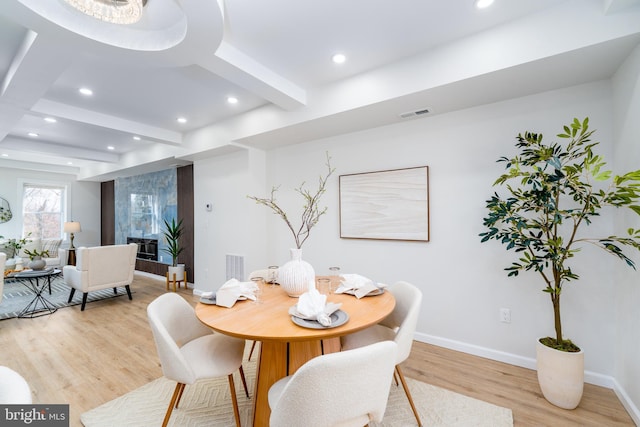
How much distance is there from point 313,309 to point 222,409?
114 centimetres

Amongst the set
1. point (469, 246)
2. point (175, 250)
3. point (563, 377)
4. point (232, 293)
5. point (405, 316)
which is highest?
point (469, 246)

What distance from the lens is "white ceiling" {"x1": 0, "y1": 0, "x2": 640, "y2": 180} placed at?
1.84m

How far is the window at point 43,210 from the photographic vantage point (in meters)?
6.78

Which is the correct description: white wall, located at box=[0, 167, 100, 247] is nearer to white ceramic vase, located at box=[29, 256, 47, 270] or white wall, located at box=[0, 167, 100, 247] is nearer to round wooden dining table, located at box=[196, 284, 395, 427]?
white ceramic vase, located at box=[29, 256, 47, 270]

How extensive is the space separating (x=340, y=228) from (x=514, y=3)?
8.10ft

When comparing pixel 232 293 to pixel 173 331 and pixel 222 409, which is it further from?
pixel 222 409

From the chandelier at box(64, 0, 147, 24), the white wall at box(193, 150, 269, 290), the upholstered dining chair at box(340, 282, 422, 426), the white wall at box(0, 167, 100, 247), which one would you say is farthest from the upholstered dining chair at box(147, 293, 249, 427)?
the white wall at box(0, 167, 100, 247)

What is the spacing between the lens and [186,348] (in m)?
1.79

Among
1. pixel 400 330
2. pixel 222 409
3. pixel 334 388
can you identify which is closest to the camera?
pixel 334 388

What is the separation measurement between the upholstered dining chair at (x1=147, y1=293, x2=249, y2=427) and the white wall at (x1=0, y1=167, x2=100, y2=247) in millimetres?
7453

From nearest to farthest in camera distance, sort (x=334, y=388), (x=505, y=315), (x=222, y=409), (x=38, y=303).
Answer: (x=334, y=388) < (x=222, y=409) < (x=505, y=315) < (x=38, y=303)

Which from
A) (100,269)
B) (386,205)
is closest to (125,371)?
(100,269)

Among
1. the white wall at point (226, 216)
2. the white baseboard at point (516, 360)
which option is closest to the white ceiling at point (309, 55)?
the white wall at point (226, 216)

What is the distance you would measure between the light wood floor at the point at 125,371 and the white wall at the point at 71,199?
4271 mm
